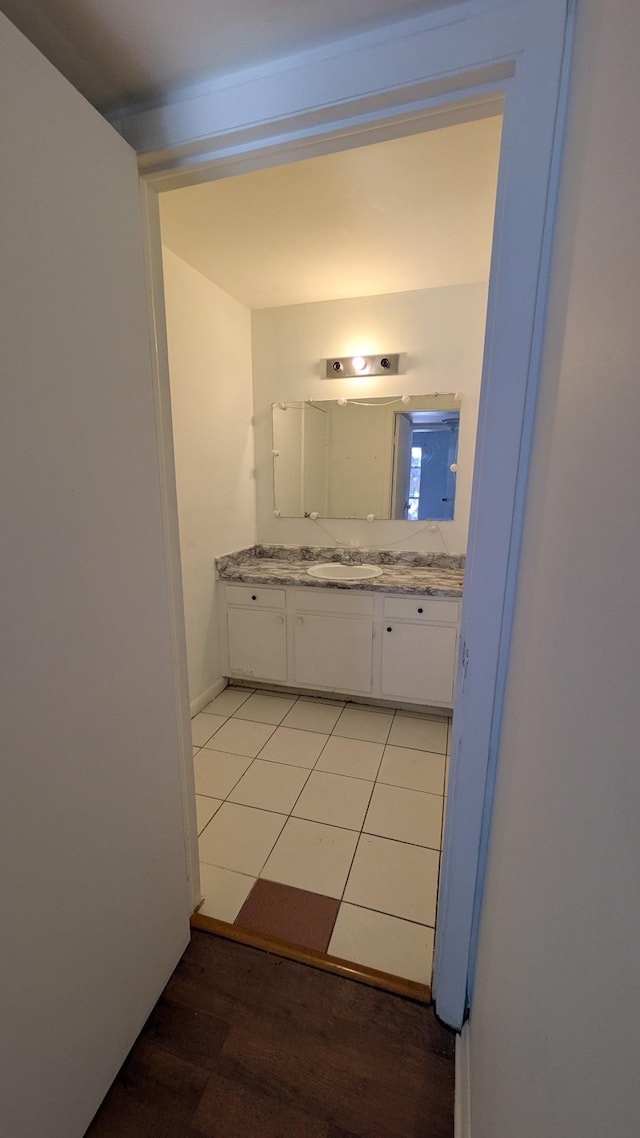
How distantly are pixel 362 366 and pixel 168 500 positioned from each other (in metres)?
1.96

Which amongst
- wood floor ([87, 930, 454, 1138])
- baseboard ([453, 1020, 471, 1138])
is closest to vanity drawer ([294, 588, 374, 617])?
wood floor ([87, 930, 454, 1138])

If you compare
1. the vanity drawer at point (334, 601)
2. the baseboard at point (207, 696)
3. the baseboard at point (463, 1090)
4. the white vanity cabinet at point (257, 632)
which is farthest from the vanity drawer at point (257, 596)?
the baseboard at point (463, 1090)

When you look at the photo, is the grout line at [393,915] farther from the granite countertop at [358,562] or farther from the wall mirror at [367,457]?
the wall mirror at [367,457]

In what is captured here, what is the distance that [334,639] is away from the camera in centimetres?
249

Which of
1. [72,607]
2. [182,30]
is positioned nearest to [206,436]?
[182,30]

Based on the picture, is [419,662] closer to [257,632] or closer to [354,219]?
[257,632]

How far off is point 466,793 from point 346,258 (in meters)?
2.34

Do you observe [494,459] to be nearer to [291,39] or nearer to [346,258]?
[291,39]

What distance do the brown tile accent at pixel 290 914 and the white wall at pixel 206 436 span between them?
4.03 feet

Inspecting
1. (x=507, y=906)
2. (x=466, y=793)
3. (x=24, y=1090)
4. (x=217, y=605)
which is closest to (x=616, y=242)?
(x=507, y=906)

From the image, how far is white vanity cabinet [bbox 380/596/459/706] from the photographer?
2268 millimetres

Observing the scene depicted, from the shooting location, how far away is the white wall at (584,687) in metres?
0.32

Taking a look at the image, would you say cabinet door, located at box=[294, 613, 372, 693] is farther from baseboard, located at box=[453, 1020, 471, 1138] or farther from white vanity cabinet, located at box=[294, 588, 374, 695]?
baseboard, located at box=[453, 1020, 471, 1138]

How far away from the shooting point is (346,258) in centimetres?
208
